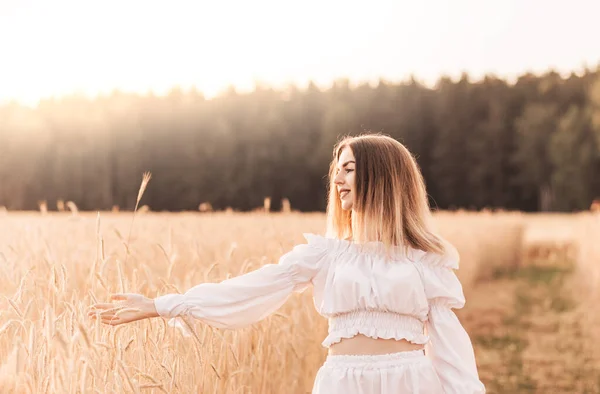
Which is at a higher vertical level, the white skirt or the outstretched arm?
the outstretched arm

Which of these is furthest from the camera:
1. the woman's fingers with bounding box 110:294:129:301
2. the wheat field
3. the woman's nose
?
the woman's nose

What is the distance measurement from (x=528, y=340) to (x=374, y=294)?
7427mm

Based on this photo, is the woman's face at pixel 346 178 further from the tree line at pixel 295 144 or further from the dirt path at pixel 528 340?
the tree line at pixel 295 144

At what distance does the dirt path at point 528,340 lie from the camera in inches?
284

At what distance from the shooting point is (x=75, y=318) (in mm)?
2490

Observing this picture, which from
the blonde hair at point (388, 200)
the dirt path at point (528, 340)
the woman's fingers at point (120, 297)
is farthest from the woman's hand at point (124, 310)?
the dirt path at point (528, 340)

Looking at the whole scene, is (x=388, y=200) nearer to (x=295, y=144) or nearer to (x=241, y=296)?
(x=241, y=296)

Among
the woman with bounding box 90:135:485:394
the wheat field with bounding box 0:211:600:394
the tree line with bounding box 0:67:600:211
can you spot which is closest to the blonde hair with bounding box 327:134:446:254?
the woman with bounding box 90:135:485:394

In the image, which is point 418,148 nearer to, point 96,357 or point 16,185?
point 16,185

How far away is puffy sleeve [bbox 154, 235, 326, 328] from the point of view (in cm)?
268

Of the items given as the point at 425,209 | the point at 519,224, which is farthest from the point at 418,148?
the point at 425,209

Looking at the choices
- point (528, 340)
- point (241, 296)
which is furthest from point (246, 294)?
point (528, 340)

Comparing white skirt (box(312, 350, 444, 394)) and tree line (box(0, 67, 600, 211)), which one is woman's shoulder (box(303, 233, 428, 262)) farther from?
tree line (box(0, 67, 600, 211))

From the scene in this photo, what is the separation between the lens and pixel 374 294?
2.74 meters
